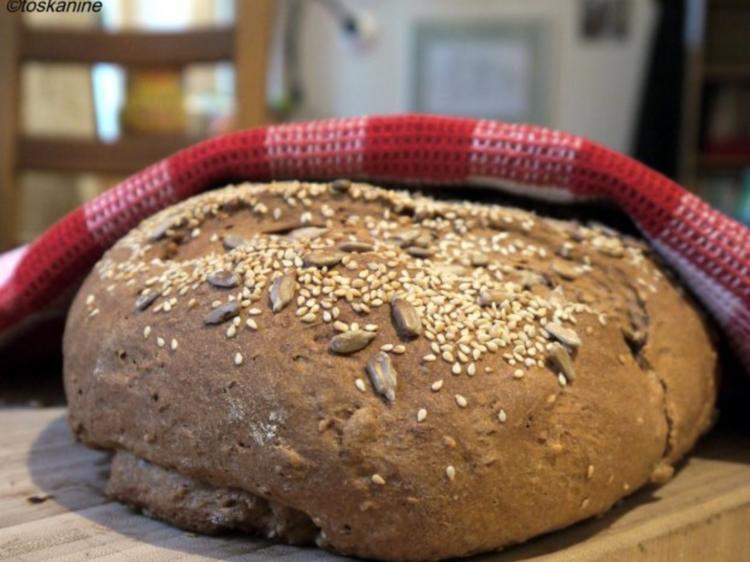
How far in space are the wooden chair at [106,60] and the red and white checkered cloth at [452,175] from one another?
2.68 ft

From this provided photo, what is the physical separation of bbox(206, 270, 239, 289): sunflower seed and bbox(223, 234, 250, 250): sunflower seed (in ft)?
0.21

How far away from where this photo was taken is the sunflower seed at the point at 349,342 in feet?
2.26

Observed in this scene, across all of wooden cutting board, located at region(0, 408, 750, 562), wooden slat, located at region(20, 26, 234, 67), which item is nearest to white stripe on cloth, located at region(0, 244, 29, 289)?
wooden cutting board, located at region(0, 408, 750, 562)

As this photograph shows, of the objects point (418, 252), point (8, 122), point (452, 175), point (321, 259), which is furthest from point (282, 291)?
point (8, 122)

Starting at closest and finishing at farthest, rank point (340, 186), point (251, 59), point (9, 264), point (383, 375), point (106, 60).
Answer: point (383, 375) < point (340, 186) < point (9, 264) < point (251, 59) < point (106, 60)

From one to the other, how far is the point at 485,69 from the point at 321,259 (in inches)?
173

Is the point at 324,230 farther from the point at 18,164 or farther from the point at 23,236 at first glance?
the point at 23,236

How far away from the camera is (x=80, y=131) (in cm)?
233

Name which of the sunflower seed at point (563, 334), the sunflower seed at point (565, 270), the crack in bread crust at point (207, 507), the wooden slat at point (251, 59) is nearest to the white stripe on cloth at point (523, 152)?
the sunflower seed at point (565, 270)

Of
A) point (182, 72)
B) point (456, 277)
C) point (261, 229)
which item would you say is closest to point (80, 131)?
point (182, 72)

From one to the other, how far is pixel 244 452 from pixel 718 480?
53 centimetres

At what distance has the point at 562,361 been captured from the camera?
735 mm

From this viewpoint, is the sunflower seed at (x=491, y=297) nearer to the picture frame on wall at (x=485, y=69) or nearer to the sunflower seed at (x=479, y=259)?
the sunflower seed at (x=479, y=259)

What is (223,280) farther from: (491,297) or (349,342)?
(491,297)
